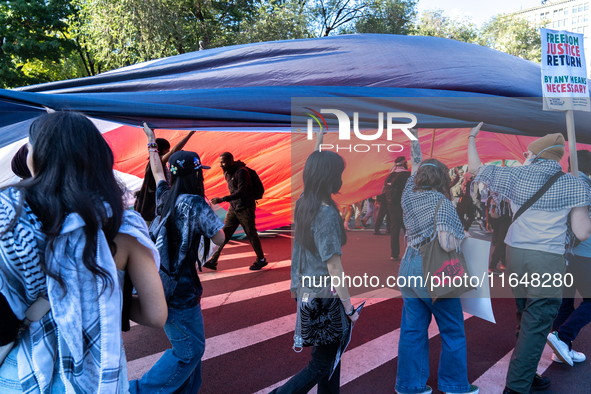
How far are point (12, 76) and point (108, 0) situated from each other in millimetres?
5463

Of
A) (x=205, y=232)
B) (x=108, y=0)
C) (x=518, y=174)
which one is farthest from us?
(x=108, y=0)

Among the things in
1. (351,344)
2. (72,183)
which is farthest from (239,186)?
(72,183)

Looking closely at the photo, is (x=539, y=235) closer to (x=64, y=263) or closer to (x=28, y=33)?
(x=64, y=263)

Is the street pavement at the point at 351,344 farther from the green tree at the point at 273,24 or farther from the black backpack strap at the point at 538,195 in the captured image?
the green tree at the point at 273,24

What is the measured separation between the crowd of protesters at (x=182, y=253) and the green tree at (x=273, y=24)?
13002 mm

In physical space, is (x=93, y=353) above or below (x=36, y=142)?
below

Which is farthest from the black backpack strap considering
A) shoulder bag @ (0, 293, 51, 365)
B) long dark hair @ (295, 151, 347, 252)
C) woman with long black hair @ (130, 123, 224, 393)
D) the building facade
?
the building facade

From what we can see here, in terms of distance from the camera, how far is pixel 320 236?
2447mm

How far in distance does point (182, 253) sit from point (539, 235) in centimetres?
261

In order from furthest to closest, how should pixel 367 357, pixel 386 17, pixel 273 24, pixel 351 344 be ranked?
1. pixel 386 17
2. pixel 273 24
3. pixel 351 344
4. pixel 367 357

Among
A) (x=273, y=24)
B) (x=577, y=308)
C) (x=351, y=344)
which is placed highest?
(x=273, y=24)

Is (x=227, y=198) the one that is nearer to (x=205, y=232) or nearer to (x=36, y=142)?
(x=205, y=232)

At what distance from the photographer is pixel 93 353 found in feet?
4.35

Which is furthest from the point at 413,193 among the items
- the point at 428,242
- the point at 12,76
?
the point at 12,76
